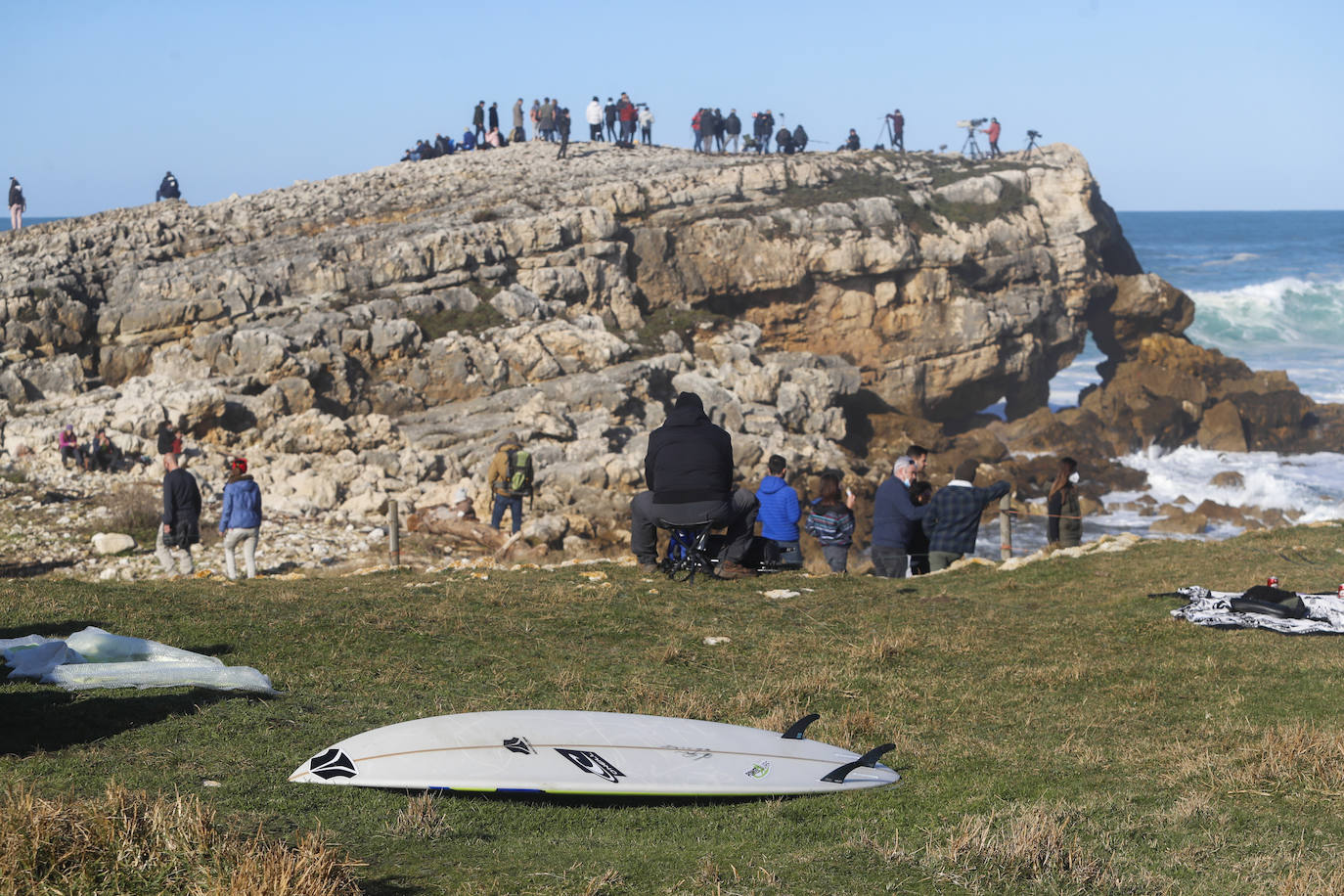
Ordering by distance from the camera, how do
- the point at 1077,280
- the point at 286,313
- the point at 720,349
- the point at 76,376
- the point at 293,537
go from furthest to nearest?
the point at 1077,280
the point at 720,349
the point at 286,313
the point at 76,376
the point at 293,537

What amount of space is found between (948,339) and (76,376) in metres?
31.3

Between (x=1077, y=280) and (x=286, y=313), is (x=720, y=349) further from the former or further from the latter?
(x=1077, y=280)

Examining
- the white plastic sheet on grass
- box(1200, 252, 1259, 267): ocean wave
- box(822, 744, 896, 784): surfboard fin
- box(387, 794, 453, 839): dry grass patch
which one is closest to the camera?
box(387, 794, 453, 839): dry grass patch

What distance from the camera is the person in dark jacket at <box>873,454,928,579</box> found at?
14.4 meters

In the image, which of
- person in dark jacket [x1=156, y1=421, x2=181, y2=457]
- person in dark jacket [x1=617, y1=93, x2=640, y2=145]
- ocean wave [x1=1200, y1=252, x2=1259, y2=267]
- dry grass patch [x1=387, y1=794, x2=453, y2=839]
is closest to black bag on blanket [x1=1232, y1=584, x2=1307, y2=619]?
dry grass patch [x1=387, y1=794, x2=453, y2=839]

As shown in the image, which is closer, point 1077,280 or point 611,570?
point 611,570

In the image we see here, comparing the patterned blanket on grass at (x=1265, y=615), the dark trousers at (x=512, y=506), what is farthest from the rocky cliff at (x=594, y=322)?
the patterned blanket on grass at (x=1265, y=615)

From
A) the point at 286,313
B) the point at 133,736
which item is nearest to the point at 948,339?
the point at 286,313

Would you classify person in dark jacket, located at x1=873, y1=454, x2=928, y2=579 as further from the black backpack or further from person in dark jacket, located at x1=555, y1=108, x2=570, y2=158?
person in dark jacket, located at x1=555, y1=108, x2=570, y2=158

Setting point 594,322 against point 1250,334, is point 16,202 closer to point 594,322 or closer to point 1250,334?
point 594,322

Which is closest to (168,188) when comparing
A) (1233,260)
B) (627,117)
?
(627,117)

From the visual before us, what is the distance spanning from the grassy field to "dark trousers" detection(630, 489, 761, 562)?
68 centimetres

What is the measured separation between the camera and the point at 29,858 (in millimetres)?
4121

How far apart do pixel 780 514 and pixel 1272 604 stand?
19.8ft
